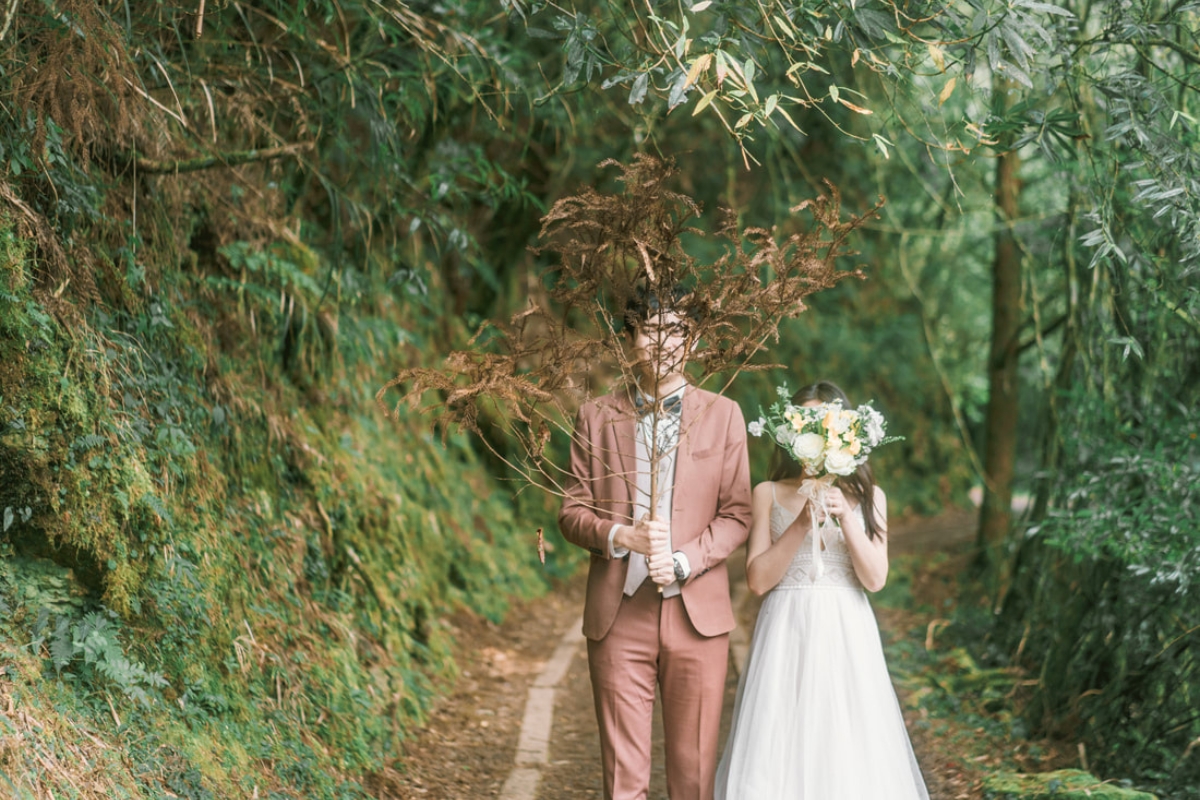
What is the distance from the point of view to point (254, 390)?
19.7ft

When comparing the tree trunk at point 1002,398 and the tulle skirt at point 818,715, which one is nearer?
the tulle skirt at point 818,715

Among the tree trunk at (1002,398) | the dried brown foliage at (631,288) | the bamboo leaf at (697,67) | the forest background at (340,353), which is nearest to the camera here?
the bamboo leaf at (697,67)

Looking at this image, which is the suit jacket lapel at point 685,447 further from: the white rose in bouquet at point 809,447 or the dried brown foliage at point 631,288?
the white rose in bouquet at point 809,447

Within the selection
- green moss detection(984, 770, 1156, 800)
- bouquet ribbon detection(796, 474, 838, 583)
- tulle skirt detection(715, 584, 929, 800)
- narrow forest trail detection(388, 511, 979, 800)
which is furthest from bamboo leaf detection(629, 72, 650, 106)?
green moss detection(984, 770, 1156, 800)

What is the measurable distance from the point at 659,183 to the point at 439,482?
5.91 metres

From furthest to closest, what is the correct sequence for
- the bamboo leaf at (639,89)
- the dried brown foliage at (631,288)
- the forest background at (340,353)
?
the forest background at (340,353)
the dried brown foliage at (631,288)
the bamboo leaf at (639,89)

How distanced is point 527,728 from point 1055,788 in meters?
2.98

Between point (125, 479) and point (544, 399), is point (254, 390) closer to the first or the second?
point (125, 479)

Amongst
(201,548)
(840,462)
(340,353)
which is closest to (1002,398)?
(340,353)

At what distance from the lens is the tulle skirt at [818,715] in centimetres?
372

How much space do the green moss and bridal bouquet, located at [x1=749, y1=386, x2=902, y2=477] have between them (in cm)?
209

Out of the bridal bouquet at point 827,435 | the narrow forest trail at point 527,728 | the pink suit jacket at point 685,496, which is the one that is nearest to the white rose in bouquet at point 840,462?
the bridal bouquet at point 827,435

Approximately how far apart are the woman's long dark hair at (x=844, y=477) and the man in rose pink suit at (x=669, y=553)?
202mm

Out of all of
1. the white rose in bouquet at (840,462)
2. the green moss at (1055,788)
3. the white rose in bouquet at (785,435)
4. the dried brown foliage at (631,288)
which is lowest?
the green moss at (1055,788)
